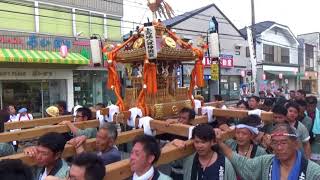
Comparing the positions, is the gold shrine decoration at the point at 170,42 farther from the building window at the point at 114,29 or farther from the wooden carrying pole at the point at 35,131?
the building window at the point at 114,29

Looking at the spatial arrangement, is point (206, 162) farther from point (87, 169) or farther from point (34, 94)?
point (34, 94)

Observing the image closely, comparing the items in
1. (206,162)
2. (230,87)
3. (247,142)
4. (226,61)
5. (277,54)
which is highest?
(277,54)

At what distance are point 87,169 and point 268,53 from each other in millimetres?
31334

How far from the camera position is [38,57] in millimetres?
13539

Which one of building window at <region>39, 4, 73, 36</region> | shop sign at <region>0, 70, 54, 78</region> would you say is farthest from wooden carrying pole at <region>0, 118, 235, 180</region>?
building window at <region>39, 4, 73, 36</region>

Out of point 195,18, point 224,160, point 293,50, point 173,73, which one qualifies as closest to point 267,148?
point 224,160

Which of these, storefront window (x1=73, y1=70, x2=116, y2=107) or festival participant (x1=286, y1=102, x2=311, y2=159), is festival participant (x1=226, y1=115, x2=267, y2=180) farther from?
storefront window (x1=73, y1=70, x2=116, y2=107)

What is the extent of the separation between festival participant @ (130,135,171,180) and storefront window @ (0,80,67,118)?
1249cm

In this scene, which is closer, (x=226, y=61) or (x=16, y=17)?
(x=16, y=17)

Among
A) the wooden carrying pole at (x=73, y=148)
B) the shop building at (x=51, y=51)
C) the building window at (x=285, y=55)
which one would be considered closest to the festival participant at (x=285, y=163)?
the wooden carrying pole at (x=73, y=148)

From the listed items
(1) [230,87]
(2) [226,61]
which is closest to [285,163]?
(2) [226,61]

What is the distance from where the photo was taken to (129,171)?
2.61m

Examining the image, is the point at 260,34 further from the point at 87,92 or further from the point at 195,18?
the point at 87,92

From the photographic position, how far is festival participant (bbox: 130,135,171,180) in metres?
2.59
